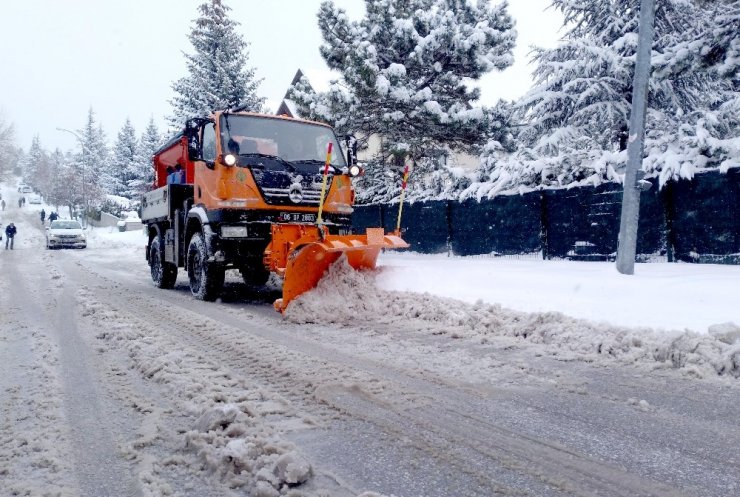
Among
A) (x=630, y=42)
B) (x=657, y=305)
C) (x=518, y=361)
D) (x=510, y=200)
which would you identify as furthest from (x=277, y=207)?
(x=630, y=42)

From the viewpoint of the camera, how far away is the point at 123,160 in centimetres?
7056

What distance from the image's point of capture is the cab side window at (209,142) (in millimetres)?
8492

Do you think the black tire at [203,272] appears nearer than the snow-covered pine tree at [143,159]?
Yes

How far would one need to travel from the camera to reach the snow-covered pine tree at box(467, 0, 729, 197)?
13.9 metres

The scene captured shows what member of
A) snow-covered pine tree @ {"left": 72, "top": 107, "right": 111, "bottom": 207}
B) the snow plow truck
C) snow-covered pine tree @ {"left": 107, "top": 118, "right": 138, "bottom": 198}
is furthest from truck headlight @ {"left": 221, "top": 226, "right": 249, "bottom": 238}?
snow-covered pine tree @ {"left": 107, "top": 118, "right": 138, "bottom": 198}

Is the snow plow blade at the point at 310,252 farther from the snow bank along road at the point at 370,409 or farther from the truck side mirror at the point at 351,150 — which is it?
the truck side mirror at the point at 351,150

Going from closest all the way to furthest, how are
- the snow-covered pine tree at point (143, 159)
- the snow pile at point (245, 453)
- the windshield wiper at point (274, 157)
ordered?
the snow pile at point (245, 453) → the windshield wiper at point (274, 157) → the snow-covered pine tree at point (143, 159)

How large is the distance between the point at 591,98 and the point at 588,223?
5082mm

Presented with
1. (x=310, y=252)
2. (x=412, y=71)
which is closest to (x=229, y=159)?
(x=310, y=252)

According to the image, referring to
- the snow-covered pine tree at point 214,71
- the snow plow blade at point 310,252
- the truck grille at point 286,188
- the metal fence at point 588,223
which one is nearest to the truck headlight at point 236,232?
the snow plow blade at point 310,252

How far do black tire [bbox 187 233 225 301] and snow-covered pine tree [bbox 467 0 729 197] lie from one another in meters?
8.19

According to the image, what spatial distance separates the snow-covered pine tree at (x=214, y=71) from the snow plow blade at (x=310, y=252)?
22539 mm

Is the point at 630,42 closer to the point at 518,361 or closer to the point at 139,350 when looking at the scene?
the point at 518,361

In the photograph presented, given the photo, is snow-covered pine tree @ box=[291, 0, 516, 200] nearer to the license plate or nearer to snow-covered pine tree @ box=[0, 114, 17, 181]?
the license plate
